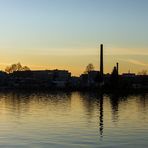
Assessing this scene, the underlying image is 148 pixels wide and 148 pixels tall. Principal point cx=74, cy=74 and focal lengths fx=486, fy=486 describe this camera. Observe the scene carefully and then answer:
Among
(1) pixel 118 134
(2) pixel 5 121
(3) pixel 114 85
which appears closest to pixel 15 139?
(1) pixel 118 134

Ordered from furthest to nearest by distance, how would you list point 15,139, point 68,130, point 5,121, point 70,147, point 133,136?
point 5,121
point 68,130
point 133,136
point 15,139
point 70,147

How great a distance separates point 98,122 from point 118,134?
10862mm

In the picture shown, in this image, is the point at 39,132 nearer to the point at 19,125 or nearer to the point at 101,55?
the point at 19,125

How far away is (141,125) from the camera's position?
45656mm

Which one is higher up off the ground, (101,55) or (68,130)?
(101,55)

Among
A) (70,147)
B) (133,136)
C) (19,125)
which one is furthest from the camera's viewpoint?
(19,125)

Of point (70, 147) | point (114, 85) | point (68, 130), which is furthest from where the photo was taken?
point (114, 85)

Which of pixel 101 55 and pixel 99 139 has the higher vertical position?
pixel 101 55

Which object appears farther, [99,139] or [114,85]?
[114,85]

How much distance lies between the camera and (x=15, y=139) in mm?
34656

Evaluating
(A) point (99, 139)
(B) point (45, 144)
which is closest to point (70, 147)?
(B) point (45, 144)

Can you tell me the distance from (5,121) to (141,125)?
1330cm

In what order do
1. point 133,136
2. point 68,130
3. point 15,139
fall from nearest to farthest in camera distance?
point 15,139
point 133,136
point 68,130

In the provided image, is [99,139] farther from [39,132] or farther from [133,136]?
[39,132]
